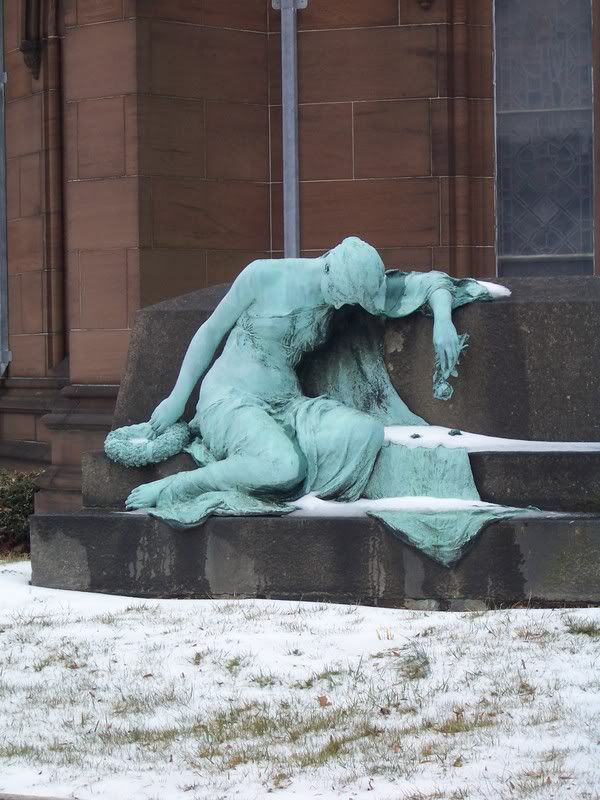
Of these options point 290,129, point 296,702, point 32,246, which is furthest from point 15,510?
point 296,702

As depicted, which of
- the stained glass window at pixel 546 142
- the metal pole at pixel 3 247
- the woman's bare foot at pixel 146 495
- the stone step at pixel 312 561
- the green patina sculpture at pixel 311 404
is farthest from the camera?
the metal pole at pixel 3 247

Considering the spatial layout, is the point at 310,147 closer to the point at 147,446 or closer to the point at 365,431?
the point at 147,446

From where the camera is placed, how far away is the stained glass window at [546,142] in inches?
530

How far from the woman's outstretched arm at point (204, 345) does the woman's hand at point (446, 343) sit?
1.01m

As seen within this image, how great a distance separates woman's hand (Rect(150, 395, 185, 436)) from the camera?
8383mm

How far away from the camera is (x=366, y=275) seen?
798cm

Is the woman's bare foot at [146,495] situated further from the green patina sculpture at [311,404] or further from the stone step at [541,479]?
the stone step at [541,479]

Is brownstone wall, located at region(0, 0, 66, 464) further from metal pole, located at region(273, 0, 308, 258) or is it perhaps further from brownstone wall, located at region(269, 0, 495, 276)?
metal pole, located at region(273, 0, 308, 258)

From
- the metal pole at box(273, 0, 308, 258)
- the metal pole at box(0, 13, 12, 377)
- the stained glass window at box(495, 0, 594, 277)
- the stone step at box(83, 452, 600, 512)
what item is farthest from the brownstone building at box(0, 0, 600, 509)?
the stone step at box(83, 452, 600, 512)

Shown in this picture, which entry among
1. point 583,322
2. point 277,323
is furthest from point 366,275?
point 583,322

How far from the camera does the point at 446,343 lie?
8031mm

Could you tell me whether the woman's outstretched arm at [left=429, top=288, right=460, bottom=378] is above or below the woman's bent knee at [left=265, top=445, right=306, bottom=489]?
above

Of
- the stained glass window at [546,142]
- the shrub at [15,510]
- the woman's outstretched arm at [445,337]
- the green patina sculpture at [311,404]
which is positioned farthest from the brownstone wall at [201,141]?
the woman's outstretched arm at [445,337]

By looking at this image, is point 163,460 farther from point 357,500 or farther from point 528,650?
point 528,650
